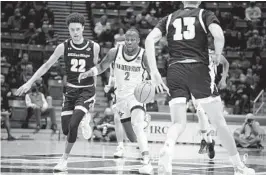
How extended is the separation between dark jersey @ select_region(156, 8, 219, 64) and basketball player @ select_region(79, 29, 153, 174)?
7.11ft

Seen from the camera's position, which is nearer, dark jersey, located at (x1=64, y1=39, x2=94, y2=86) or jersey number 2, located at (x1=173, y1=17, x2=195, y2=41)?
jersey number 2, located at (x1=173, y1=17, x2=195, y2=41)

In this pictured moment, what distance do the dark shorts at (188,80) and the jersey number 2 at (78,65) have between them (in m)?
2.62

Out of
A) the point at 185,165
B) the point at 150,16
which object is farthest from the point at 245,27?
the point at 185,165

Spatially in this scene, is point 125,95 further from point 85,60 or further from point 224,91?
point 224,91

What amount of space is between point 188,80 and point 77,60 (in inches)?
113

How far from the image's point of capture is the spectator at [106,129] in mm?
18781

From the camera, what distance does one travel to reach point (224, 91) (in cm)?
2123

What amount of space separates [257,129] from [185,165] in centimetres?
803

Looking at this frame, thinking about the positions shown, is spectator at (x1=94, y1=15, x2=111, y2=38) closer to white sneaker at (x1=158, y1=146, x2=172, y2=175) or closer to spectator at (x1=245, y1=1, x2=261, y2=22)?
spectator at (x1=245, y1=1, x2=261, y2=22)

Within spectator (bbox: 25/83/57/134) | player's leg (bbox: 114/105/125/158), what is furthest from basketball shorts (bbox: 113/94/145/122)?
spectator (bbox: 25/83/57/134)

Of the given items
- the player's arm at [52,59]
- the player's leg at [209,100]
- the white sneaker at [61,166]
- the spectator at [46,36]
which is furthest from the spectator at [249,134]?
the player's leg at [209,100]

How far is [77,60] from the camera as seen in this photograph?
8727mm

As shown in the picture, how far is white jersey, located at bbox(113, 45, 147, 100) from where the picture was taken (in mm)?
9141

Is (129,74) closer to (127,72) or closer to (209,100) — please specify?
(127,72)
